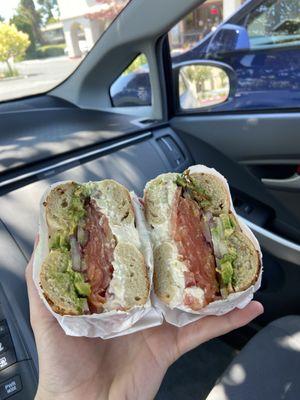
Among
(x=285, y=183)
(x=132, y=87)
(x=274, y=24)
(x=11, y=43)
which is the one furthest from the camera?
(x=132, y=87)

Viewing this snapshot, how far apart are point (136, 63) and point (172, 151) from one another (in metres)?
0.80

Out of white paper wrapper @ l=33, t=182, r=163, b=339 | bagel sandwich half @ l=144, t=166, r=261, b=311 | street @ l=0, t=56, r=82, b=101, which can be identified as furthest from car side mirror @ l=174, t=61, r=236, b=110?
white paper wrapper @ l=33, t=182, r=163, b=339

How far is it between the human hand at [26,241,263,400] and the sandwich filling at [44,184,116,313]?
0.15m

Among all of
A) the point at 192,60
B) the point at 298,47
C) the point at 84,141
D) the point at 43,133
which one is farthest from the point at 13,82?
the point at 298,47

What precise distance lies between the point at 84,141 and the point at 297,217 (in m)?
1.55

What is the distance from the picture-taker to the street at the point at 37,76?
3.11m

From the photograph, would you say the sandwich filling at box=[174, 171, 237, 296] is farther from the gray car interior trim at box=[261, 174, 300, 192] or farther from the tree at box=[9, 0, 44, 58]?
the tree at box=[9, 0, 44, 58]

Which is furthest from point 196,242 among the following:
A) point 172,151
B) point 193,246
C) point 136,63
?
point 136,63

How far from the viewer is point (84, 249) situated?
151cm

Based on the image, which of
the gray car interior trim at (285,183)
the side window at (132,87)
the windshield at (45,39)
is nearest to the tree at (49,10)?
the windshield at (45,39)

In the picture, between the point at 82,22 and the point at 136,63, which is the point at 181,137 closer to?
the point at 136,63

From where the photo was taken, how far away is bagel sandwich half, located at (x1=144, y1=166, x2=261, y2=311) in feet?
4.75

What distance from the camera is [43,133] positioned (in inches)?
104

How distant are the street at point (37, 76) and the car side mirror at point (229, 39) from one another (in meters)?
1.04
